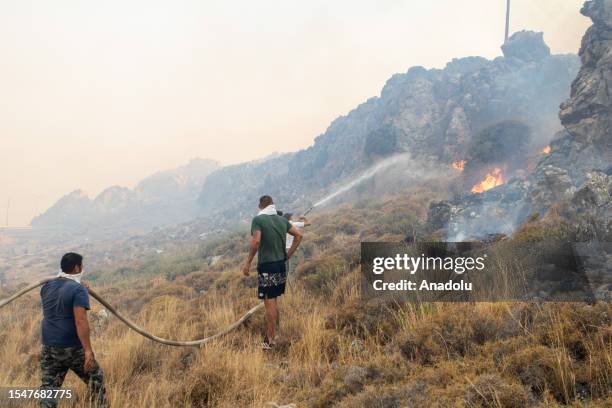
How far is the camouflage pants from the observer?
3.40 meters

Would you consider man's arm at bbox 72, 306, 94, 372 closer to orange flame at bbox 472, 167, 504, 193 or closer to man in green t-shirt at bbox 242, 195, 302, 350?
man in green t-shirt at bbox 242, 195, 302, 350

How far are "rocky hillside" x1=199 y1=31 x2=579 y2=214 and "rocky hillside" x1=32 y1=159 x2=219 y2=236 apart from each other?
47.4 metres

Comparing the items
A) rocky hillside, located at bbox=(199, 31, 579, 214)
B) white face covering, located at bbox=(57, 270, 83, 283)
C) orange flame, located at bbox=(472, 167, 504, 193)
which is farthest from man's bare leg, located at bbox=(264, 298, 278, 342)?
rocky hillside, located at bbox=(199, 31, 579, 214)

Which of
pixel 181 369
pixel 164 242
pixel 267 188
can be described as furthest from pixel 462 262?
pixel 267 188

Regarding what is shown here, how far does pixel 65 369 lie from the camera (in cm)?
346

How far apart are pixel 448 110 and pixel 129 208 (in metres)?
98.9

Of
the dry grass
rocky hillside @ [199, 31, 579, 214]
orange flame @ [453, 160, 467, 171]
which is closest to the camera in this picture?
the dry grass

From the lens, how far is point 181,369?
4605 mm

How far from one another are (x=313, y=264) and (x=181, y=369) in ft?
17.9

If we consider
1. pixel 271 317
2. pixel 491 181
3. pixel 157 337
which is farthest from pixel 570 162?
pixel 157 337

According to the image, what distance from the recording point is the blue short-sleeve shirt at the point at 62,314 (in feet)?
11.2

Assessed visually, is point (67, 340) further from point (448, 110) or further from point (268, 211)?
point (448, 110)

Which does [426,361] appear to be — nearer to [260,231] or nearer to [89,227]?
[260,231]

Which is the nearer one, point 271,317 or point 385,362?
point 385,362
